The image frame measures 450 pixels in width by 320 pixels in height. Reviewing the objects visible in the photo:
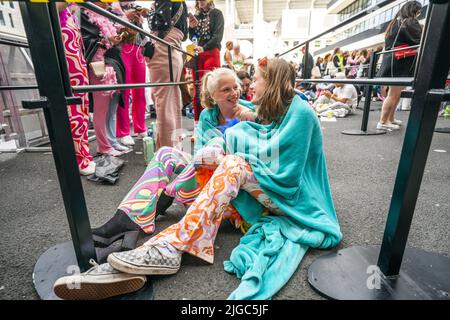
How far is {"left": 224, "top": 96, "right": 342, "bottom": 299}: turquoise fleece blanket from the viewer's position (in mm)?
880

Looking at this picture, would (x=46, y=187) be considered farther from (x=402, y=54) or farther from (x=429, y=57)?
(x=402, y=54)

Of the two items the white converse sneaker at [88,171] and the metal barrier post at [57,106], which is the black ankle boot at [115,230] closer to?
the metal barrier post at [57,106]

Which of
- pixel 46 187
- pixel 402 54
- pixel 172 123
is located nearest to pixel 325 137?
pixel 402 54

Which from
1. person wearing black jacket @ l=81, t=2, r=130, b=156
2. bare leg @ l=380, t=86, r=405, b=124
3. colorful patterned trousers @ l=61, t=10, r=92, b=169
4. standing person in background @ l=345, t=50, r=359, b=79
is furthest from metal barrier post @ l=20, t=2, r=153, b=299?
standing person in background @ l=345, t=50, r=359, b=79

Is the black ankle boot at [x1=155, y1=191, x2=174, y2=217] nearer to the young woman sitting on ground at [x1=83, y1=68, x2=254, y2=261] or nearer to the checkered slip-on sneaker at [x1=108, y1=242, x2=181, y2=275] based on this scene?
the young woman sitting on ground at [x1=83, y1=68, x2=254, y2=261]

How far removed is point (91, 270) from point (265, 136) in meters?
0.74

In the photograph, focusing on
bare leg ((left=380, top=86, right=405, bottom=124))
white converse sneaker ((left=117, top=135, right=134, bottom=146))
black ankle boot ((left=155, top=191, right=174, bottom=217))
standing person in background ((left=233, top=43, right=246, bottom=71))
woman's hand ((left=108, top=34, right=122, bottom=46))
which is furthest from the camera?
standing person in background ((left=233, top=43, right=246, bottom=71))

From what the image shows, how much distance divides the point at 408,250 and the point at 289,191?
0.45 meters

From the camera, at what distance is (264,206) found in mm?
1031

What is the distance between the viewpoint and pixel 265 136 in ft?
3.35

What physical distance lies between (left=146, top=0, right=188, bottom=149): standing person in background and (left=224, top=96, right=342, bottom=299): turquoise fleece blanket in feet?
3.60

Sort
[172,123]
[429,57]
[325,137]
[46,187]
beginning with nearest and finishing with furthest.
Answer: [429,57] < [46,187] < [172,123] < [325,137]

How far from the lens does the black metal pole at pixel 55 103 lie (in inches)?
23.2

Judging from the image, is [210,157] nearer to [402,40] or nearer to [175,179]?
[175,179]
